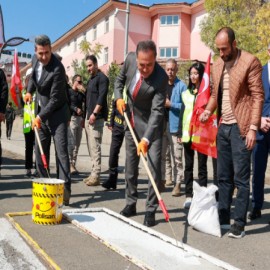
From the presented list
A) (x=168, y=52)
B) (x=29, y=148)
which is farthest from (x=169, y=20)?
(x=29, y=148)

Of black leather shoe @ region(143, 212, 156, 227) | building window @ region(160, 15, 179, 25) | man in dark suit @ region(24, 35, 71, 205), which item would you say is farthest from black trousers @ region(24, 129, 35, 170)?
building window @ region(160, 15, 179, 25)

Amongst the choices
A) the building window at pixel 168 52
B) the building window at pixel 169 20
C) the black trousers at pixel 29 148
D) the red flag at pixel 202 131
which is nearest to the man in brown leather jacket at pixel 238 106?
the red flag at pixel 202 131

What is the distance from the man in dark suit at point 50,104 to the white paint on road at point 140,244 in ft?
2.64

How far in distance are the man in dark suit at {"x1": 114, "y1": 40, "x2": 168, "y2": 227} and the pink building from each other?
3624cm

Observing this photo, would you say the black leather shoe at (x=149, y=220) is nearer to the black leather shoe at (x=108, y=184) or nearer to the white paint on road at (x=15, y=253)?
the white paint on road at (x=15, y=253)

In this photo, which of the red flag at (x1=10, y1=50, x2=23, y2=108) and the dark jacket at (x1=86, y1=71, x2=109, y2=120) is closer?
the dark jacket at (x1=86, y1=71, x2=109, y2=120)

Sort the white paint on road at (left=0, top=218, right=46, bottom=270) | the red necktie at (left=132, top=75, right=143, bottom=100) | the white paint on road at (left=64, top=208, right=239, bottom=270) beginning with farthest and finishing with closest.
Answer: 1. the red necktie at (left=132, top=75, right=143, bottom=100)
2. the white paint on road at (left=64, top=208, right=239, bottom=270)
3. the white paint on road at (left=0, top=218, right=46, bottom=270)

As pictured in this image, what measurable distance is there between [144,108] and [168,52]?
3951 cm

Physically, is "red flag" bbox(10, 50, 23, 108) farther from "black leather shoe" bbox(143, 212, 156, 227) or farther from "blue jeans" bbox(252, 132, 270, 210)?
"blue jeans" bbox(252, 132, 270, 210)

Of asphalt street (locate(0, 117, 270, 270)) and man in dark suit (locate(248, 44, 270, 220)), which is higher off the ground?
man in dark suit (locate(248, 44, 270, 220))

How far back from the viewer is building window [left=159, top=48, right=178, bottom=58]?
4272 cm

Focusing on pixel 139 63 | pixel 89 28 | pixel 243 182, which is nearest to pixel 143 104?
pixel 139 63

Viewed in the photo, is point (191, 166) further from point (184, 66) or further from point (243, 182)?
point (184, 66)

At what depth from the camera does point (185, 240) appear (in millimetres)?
3889
